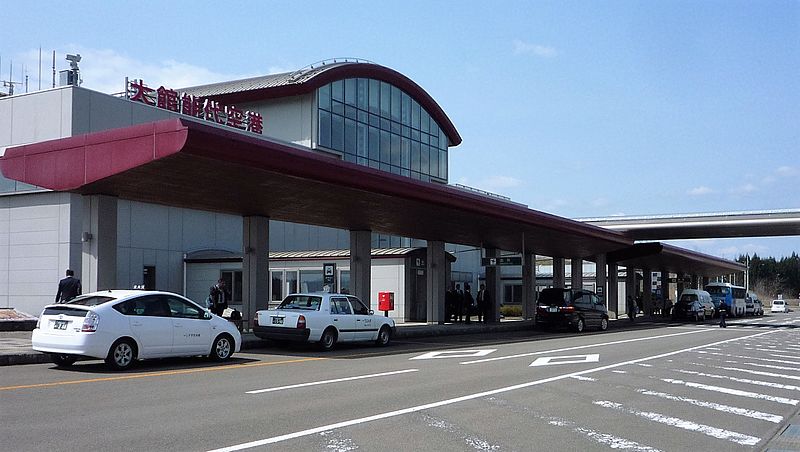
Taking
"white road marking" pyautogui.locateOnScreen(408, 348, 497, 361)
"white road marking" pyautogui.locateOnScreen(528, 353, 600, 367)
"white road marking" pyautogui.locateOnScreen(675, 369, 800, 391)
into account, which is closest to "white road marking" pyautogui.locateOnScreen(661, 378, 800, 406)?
"white road marking" pyautogui.locateOnScreen(675, 369, 800, 391)

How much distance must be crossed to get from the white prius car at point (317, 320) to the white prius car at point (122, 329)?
3484 millimetres

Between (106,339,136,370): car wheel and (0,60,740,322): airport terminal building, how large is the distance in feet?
14.0

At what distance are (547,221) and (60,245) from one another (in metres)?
20.7

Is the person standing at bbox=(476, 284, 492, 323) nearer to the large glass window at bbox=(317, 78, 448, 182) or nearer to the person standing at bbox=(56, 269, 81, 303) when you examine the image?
the large glass window at bbox=(317, 78, 448, 182)

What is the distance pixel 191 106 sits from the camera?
37.5 metres

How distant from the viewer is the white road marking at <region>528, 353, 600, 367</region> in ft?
60.7

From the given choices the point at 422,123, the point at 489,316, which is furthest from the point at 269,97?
the point at 489,316

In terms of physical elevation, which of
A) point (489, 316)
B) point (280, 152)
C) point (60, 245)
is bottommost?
point (489, 316)

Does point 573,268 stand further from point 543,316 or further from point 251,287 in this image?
point 251,287

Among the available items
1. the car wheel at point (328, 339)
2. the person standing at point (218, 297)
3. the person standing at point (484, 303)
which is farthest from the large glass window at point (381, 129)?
the car wheel at point (328, 339)

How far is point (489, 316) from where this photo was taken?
40.3 metres

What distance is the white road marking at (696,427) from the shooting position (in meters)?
9.50

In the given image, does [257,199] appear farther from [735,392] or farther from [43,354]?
[735,392]

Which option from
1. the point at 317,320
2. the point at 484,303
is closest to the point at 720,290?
the point at 484,303
